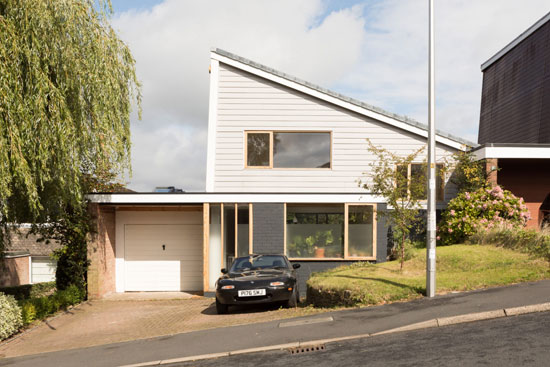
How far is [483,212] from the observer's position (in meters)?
14.9

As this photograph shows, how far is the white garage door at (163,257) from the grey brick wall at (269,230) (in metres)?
2.45

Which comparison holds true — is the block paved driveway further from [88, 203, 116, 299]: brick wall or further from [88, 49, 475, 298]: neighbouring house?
[88, 49, 475, 298]: neighbouring house

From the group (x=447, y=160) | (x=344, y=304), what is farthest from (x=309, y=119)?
(x=344, y=304)

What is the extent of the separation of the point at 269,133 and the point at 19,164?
912 cm

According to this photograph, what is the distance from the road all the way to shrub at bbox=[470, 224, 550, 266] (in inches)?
183

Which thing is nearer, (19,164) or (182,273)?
(19,164)

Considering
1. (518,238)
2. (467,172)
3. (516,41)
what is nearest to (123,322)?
(518,238)

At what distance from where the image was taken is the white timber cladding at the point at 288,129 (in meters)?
16.6

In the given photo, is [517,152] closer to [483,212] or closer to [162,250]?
[483,212]

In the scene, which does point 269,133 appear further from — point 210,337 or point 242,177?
point 210,337

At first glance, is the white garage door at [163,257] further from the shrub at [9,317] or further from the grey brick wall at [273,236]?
the shrub at [9,317]

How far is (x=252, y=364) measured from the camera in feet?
22.4

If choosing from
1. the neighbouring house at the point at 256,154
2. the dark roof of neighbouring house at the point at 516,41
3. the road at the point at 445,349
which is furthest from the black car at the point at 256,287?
the dark roof of neighbouring house at the point at 516,41

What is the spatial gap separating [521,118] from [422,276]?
12.9m
